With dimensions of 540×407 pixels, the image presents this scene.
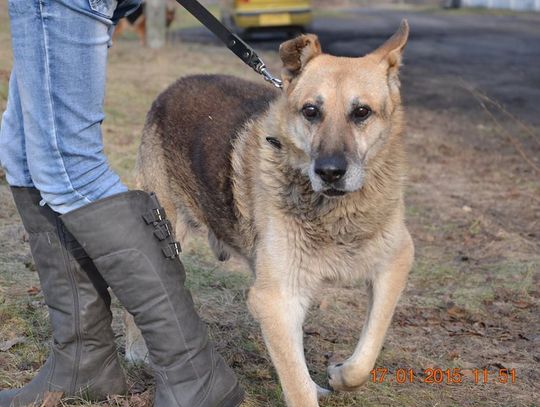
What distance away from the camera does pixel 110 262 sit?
3.31m

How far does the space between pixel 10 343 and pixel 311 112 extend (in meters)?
1.79

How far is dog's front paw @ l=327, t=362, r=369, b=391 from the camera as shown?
12.0 ft

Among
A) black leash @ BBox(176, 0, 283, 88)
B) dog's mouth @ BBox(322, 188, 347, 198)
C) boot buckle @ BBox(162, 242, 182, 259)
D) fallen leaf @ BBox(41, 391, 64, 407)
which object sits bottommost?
fallen leaf @ BBox(41, 391, 64, 407)

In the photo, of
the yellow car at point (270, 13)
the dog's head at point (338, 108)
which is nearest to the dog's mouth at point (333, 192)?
the dog's head at point (338, 108)

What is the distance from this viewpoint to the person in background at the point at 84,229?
3.10m

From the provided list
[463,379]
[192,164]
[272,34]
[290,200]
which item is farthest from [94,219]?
[272,34]

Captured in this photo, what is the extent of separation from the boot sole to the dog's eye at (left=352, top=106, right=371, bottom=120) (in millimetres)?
1219

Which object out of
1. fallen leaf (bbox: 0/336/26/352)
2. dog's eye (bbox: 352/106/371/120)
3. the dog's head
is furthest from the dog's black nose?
fallen leaf (bbox: 0/336/26/352)

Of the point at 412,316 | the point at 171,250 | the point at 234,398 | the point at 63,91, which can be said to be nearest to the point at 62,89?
the point at 63,91

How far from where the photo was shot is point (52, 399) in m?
3.53

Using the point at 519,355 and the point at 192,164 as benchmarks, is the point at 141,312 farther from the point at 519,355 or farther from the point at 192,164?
the point at 519,355

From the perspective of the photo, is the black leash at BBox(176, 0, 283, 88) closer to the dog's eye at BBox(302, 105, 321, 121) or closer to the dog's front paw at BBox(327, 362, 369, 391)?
the dog's eye at BBox(302, 105, 321, 121)

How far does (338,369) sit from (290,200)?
2.44 ft

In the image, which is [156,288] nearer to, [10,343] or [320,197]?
[320,197]
